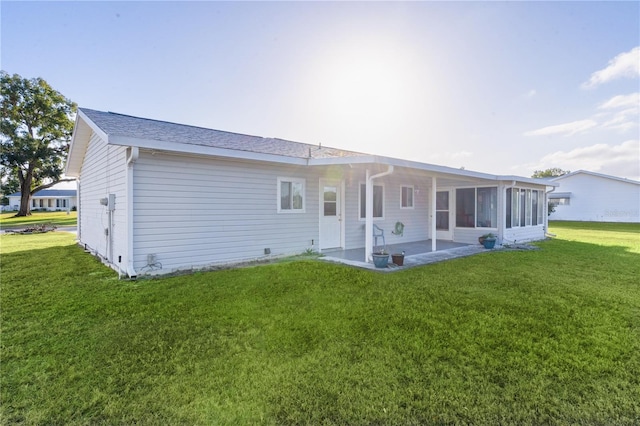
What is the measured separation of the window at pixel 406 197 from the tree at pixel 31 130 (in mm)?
28832

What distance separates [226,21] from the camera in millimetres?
8773

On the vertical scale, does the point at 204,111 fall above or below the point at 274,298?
above

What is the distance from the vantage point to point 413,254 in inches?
339

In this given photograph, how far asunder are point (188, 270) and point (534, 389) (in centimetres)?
605

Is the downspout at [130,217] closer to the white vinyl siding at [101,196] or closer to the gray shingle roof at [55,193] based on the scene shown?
the white vinyl siding at [101,196]

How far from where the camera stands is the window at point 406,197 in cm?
1122

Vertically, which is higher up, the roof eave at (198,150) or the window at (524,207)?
the roof eave at (198,150)

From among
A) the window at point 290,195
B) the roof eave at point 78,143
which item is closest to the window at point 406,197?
the window at point 290,195

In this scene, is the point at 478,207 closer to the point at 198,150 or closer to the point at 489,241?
the point at 489,241

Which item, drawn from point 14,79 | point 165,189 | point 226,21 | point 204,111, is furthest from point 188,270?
point 14,79

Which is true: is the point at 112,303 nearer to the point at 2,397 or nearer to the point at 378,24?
the point at 2,397

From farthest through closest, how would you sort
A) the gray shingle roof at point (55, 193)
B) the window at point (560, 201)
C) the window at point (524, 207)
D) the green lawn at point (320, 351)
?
the gray shingle roof at point (55, 193) → the window at point (560, 201) → the window at point (524, 207) → the green lawn at point (320, 351)

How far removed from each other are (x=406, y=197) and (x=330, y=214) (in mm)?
3672

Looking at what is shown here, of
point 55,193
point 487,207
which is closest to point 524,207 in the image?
point 487,207
